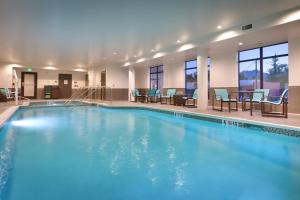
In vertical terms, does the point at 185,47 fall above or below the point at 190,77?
above

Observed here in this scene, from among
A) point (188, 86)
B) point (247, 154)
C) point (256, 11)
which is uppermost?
point (256, 11)

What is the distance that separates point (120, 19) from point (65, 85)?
43.1ft

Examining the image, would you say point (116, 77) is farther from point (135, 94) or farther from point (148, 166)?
point (148, 166)

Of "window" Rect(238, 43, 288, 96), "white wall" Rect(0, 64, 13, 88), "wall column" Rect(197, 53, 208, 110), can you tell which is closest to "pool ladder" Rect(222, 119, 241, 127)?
"wall column" Rect(197, 53, 208, 110)

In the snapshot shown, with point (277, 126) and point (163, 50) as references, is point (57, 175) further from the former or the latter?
point (163, 50)

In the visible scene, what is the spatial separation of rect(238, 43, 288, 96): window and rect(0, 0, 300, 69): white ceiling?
89.8 inches

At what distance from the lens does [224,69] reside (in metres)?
8.77

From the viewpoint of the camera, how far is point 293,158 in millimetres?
3092

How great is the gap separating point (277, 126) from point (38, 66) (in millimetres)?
15709

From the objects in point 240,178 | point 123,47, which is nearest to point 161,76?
point 123,47

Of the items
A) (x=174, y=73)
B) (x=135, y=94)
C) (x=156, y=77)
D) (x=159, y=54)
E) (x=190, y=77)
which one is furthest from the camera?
(x=156, y=77)

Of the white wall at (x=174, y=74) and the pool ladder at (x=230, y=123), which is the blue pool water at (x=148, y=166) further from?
the white wall at (x=174, y=74)

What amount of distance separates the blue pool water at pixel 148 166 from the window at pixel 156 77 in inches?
348

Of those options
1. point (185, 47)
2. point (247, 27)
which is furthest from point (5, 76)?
point (247, 27)
